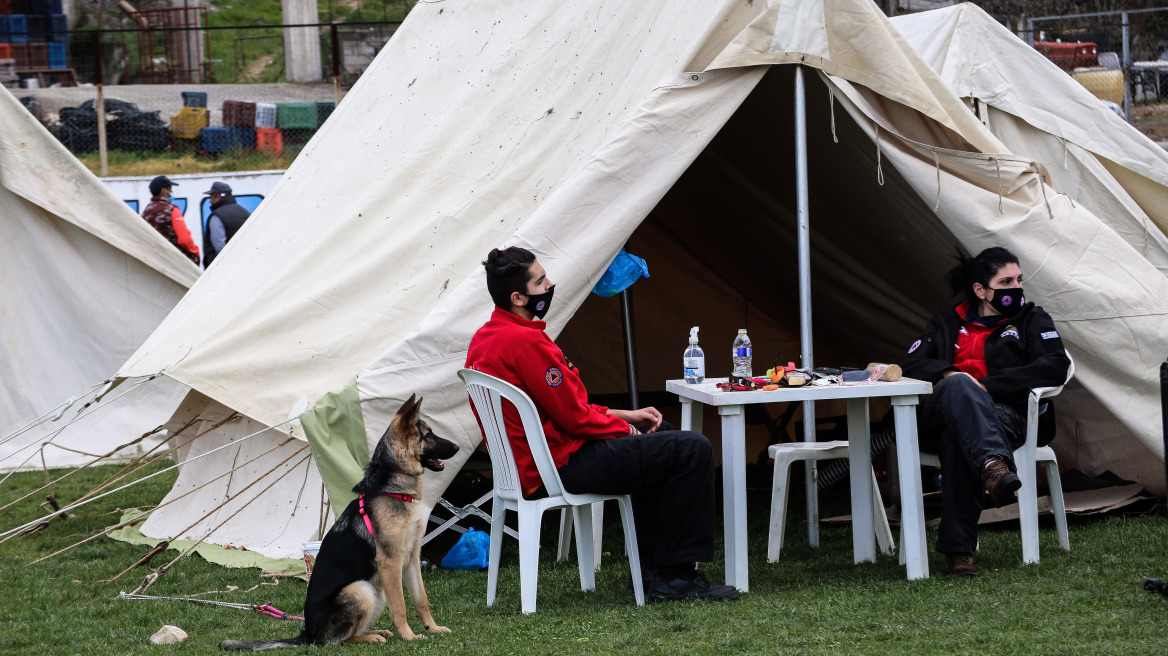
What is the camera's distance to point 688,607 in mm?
3688

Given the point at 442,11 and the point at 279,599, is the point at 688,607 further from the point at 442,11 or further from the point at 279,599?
the point at 442,11

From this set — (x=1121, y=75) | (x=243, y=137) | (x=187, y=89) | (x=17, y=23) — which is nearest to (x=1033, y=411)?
(x=1121, y=75)

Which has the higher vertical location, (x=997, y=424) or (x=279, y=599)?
(x=997, y=424)

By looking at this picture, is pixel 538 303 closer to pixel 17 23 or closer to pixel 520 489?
pixel 520 489

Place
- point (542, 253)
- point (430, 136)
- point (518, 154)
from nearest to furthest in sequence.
Answer: point (542, 253) → point (518, 154) → point (430, 136)

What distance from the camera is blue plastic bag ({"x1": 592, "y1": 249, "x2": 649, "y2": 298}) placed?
474cm

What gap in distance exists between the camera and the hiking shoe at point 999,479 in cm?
381

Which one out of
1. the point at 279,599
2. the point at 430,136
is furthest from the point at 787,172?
the point at 279,599

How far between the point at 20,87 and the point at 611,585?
20.4 m

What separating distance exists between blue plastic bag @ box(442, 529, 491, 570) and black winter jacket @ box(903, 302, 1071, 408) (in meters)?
1.76

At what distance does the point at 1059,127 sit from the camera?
6.41 metres

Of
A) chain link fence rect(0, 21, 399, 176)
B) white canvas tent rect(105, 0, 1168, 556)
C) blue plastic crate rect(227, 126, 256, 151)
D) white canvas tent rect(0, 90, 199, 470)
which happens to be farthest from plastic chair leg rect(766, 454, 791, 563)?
blue plastic crate rect(227, 126, 256, 151)

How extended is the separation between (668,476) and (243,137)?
53.1 ft

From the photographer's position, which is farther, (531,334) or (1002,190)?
(1002,190)
